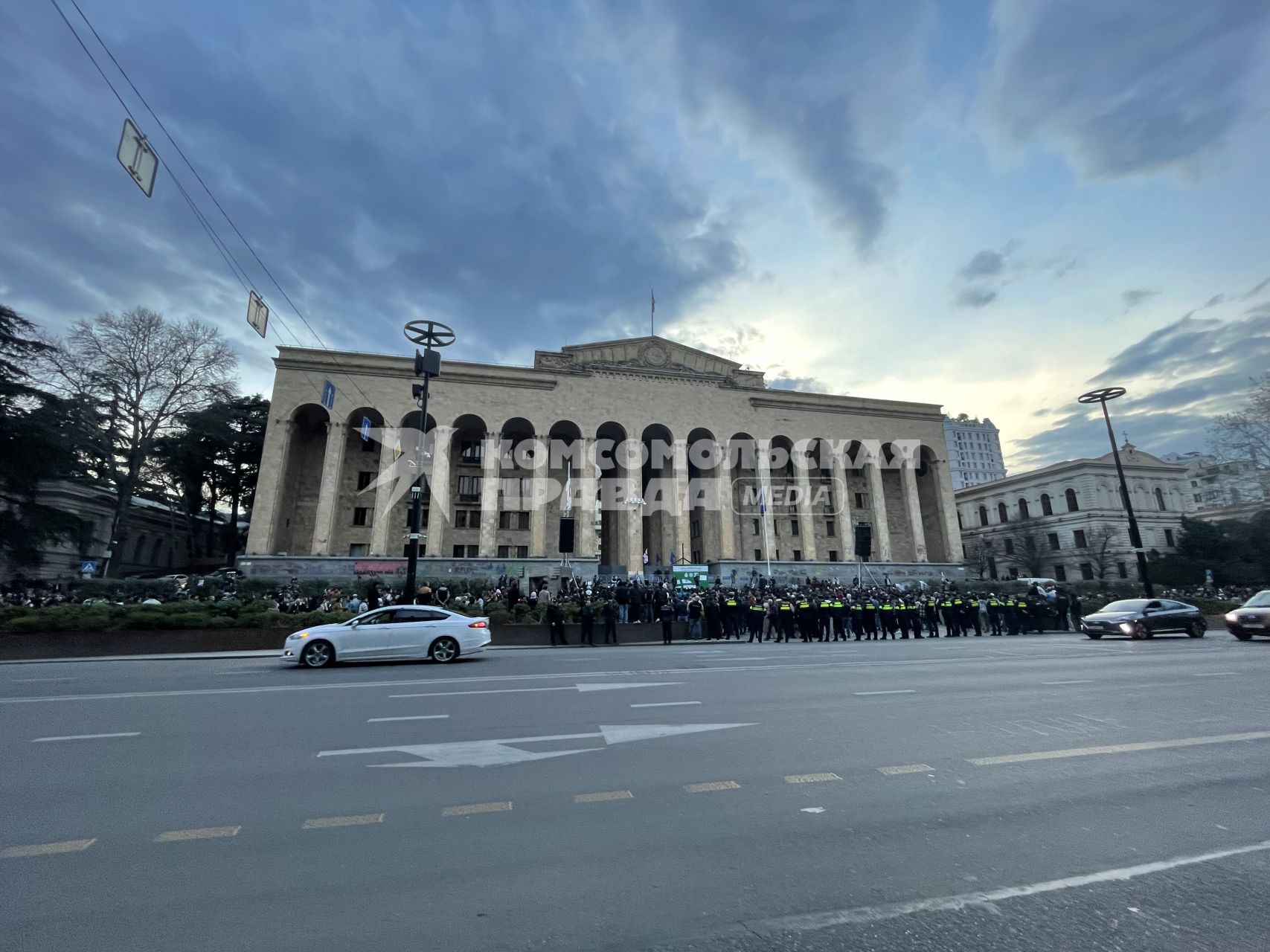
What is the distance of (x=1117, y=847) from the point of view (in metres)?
3.47

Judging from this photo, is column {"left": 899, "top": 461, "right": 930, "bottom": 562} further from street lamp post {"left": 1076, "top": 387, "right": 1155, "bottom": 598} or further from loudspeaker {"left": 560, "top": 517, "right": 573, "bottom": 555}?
loudspeaker {"left": 560, "top": 517, "right": 573, "bottom": 555}

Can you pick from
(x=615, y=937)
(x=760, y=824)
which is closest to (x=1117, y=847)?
(x=760, y=824)

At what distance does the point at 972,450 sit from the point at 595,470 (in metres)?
103

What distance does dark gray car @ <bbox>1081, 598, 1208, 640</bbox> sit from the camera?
19.1 metres

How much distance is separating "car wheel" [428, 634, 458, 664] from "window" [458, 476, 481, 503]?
3360cm

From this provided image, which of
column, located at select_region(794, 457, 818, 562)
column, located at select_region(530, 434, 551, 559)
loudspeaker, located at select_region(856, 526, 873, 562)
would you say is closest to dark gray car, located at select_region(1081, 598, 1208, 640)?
loudspeaker, located at select_region(856, 526, 873, 562)

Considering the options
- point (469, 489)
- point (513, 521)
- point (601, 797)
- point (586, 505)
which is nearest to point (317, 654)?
point (601, 797)

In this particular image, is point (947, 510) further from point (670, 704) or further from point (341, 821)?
point (341, 821)

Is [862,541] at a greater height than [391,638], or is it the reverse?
[862,541]

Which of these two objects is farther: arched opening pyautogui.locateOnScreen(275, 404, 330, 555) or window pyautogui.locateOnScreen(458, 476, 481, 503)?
window pyautogui.locateOnScreen(458, 476, 481, 503)

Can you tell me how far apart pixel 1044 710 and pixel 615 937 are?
6.91 m

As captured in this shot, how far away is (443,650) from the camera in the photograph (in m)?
13.5

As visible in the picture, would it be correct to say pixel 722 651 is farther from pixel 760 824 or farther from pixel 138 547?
pixel 138 547

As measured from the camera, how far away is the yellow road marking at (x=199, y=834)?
3773 millimetres
